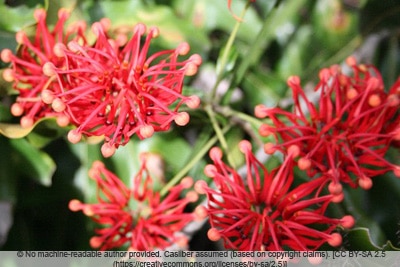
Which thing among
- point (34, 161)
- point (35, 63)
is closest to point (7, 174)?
point (34, 161)

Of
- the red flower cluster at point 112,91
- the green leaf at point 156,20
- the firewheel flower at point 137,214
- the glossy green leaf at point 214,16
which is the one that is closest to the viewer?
the red flower cluster at point 112,91

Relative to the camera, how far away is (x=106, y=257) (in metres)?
0.75

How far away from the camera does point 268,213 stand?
2.17ft

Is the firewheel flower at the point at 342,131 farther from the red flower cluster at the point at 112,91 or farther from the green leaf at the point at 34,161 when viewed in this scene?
the green leaf at the point at 34,161

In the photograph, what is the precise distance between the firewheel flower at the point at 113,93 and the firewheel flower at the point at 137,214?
136 millimetres

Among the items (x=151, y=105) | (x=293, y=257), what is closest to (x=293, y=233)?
(x=293, y=257)

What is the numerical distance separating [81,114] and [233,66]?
0.25 m

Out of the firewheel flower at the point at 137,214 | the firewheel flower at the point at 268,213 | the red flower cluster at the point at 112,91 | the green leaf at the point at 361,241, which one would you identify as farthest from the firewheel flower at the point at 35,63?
the green leaf at the point at 361,241

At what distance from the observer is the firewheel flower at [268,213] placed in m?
0.62

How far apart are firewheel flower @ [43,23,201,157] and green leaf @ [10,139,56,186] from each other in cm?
13

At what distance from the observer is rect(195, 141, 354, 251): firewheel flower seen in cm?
62

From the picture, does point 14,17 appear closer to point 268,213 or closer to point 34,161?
point 34,161

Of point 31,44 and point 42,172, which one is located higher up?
point 31,44

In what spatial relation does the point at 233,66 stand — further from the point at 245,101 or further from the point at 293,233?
the point at 293,233
